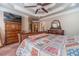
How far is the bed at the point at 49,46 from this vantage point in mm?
1484

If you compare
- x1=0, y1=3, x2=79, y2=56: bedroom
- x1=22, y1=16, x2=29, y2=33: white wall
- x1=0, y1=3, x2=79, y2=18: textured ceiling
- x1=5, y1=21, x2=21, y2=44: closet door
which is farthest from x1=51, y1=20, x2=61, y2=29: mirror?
x1=5, y1=21, x2=21, y2=44: closet door

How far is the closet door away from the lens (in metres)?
1.60

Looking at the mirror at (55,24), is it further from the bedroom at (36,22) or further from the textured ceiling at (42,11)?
the textured ceiling at (42,11)

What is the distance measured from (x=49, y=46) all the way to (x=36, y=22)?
0.38m

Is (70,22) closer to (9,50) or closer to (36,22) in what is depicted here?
(36,22)

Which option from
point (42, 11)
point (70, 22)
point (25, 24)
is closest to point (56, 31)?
point (70, 22)

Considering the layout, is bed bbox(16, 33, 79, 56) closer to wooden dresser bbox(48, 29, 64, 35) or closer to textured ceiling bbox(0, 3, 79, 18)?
wooden dresser bbox(48, 29, 64, 35)

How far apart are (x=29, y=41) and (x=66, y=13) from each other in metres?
0.64

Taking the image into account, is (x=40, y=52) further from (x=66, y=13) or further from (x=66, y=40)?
(x=66, y=13)

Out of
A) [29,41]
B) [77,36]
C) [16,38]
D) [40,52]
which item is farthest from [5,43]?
[77,36]

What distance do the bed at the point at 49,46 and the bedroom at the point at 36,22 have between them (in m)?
0.01

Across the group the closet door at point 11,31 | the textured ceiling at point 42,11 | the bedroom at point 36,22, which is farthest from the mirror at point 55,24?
the closet door at point 11,31

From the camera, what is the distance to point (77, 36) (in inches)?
62.1

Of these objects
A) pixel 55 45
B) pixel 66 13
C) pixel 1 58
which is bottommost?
pixel 1 58
